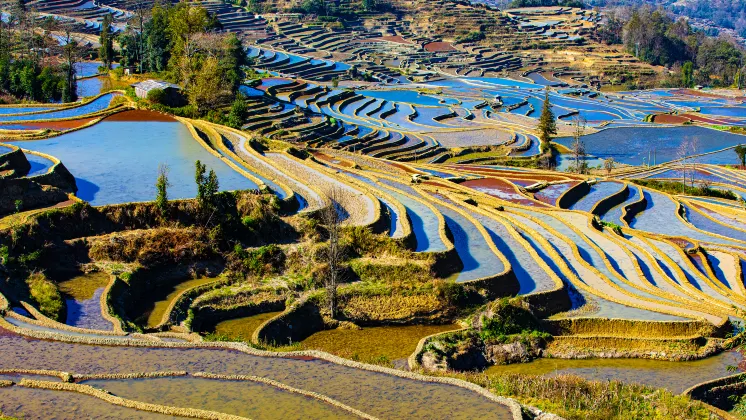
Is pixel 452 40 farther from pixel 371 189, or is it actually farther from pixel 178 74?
pixel 371 189

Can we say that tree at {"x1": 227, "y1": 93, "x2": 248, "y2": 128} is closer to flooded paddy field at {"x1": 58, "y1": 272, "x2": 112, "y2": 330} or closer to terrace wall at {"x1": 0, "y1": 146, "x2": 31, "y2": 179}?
terrace wall at {"x1": 0, "y1": 146, "x2": 31, "y2": 179}

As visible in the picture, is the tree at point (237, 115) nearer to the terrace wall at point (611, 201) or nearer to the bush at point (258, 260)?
the bush at point (258, 260)

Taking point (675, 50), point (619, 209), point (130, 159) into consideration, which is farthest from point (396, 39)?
point (130, 159)

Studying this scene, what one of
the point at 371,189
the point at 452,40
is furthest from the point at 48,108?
the point at 452,40

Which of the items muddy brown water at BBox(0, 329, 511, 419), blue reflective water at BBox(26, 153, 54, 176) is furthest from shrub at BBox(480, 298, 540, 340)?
blue reflective water at BBox(26, 153, 54, 176)

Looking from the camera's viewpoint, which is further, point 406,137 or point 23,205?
point 406,137

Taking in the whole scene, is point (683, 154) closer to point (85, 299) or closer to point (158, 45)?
point (158, 45)
